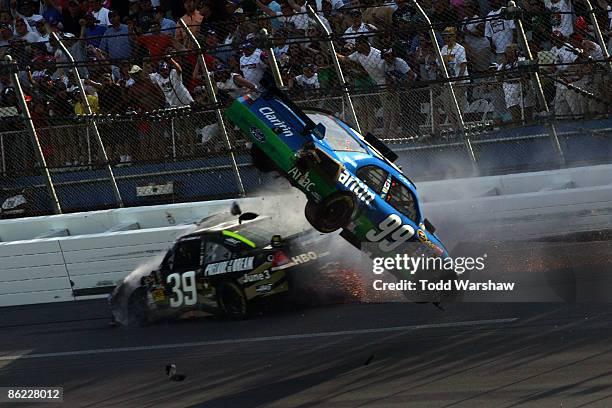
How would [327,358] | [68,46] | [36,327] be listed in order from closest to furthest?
[327,358] < [36,327] < [68,46]

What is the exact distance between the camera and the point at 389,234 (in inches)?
382

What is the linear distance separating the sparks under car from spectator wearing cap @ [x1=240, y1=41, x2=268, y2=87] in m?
3.14

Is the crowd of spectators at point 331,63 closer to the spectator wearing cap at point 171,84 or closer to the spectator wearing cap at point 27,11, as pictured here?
the spectator wearing cap at point 171,84

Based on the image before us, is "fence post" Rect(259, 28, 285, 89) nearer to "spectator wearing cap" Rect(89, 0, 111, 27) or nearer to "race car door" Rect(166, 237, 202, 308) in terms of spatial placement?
"race car door" Rect(166, 237, 202, 308)

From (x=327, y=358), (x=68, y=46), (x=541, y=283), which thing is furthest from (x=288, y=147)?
(x=68, y=46)

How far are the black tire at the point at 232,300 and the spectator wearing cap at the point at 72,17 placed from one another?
8.55m

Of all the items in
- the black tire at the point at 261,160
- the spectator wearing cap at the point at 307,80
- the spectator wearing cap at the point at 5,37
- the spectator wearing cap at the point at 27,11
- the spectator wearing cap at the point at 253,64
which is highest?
the spectator wearing cap at the point at 27,11

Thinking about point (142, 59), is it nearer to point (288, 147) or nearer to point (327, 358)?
point (288, 147)

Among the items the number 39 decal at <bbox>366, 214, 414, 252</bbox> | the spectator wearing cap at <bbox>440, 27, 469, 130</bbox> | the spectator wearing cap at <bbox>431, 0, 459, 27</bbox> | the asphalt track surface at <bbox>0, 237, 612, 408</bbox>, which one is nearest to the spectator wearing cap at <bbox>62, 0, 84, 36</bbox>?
the spectator wearing cap at <bbox>431, 0, 459, 27</bbox>

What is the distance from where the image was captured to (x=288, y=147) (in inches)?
384

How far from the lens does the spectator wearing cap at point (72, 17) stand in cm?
1766

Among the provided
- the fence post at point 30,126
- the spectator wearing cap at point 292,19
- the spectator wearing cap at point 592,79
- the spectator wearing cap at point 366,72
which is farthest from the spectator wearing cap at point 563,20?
the fence post at point 30,126

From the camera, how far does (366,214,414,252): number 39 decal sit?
969cm

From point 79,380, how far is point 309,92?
5.38 metres
